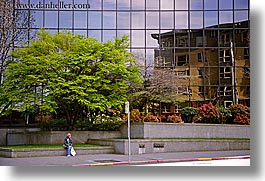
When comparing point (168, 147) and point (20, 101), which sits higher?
point (20, 101)

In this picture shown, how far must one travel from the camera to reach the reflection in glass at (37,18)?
32656 millimetres

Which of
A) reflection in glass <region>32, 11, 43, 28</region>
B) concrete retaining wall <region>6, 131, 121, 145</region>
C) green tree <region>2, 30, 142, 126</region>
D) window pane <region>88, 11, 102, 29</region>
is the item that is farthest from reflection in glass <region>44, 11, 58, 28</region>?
concrete retaining wall <region>6, 131, 121, 145</region>

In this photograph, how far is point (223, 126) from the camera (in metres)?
28.5

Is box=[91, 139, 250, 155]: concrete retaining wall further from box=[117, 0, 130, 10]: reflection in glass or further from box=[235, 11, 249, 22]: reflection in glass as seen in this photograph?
box=[117, 0, 130, 10]: reflection in glass

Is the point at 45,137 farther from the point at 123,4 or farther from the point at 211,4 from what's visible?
the point at 211,4

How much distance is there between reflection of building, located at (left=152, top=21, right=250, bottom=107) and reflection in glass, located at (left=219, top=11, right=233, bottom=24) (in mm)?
276

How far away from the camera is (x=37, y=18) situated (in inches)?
1293

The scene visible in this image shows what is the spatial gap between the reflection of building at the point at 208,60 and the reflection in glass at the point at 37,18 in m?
7.31

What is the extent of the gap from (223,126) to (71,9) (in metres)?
11.9

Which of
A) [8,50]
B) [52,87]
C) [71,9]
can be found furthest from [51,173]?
[71,9]

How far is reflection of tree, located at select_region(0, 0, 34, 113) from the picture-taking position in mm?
28688

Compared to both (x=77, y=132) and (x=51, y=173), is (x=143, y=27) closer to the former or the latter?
(x=77, y=132)

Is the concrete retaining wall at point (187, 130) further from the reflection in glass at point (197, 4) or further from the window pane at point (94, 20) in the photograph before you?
the reflection in glass at point (197, 4)

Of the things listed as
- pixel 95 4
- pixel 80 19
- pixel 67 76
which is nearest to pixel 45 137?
pixel 67 76
